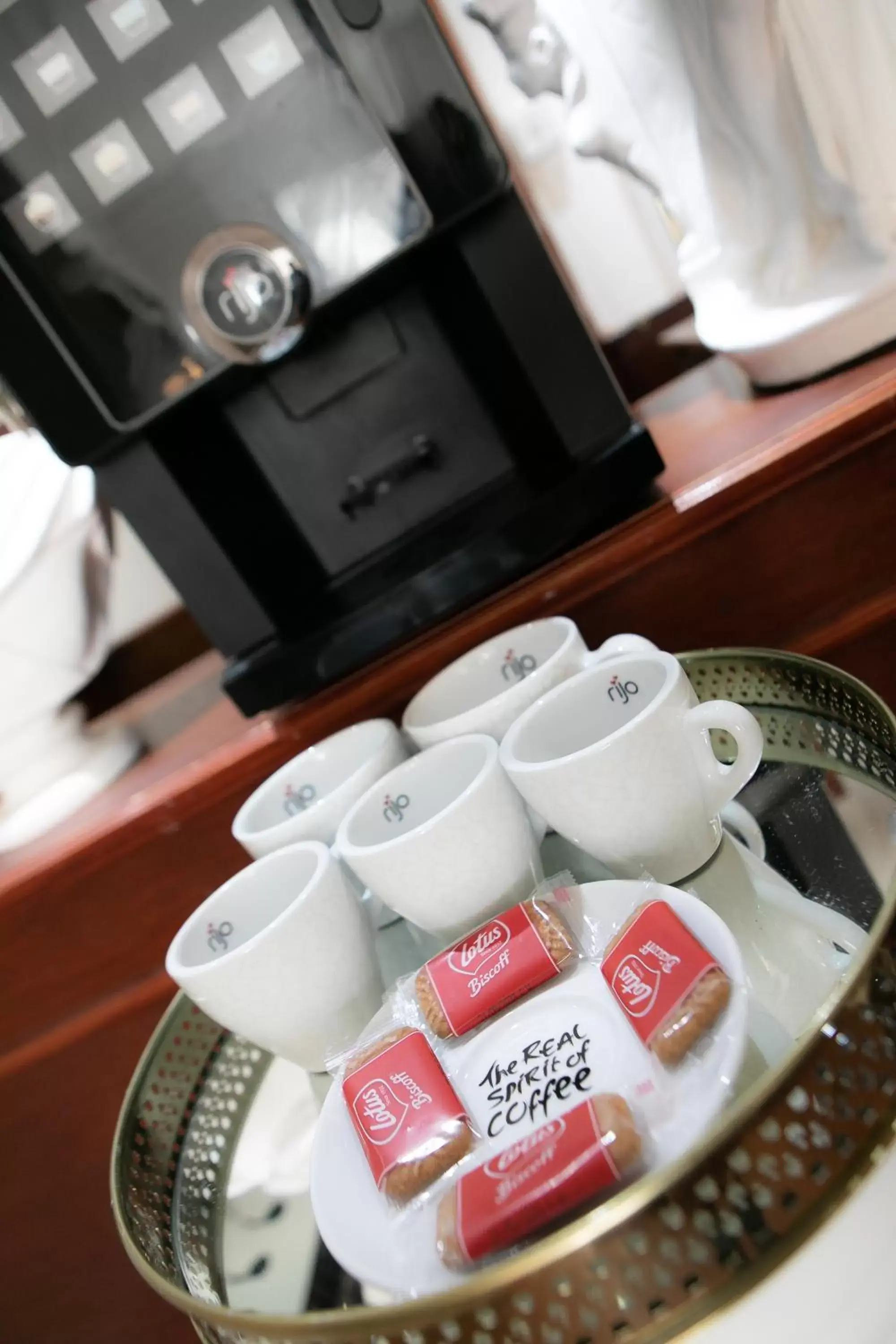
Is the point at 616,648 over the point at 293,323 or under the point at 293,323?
under

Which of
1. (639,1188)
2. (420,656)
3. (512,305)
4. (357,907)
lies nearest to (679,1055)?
(639,1188)

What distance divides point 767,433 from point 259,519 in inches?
13.4

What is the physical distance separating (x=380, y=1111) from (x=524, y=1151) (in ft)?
0.28

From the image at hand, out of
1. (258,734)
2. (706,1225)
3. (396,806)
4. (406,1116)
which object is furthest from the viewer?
(258,734)

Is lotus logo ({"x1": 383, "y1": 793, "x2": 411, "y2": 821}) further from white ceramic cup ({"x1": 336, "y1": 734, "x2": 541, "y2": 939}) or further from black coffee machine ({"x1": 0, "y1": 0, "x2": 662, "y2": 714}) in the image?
black coffee machine ({"x1": 0, "y1": 0, "x2": 662, "y2": 714})

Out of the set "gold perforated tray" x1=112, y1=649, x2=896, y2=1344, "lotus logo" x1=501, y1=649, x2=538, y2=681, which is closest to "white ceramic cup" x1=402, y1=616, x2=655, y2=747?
"lotus logo" x1=501, y1=649, x2=538, y2=681

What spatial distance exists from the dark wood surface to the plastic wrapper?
8.9 inches

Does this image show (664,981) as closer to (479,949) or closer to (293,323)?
(479,949)

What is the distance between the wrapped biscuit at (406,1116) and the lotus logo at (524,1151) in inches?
1.4

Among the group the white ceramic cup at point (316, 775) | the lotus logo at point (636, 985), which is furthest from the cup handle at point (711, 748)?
the white ceramic cup at point (316, 775)

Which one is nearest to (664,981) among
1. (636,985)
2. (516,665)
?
(636,985)

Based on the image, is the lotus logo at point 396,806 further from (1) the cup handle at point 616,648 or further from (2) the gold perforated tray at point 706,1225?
(2) the gold perforated tray at point 706,1225

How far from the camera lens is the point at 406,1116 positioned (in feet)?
1.33

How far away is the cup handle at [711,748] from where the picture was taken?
0.44m
